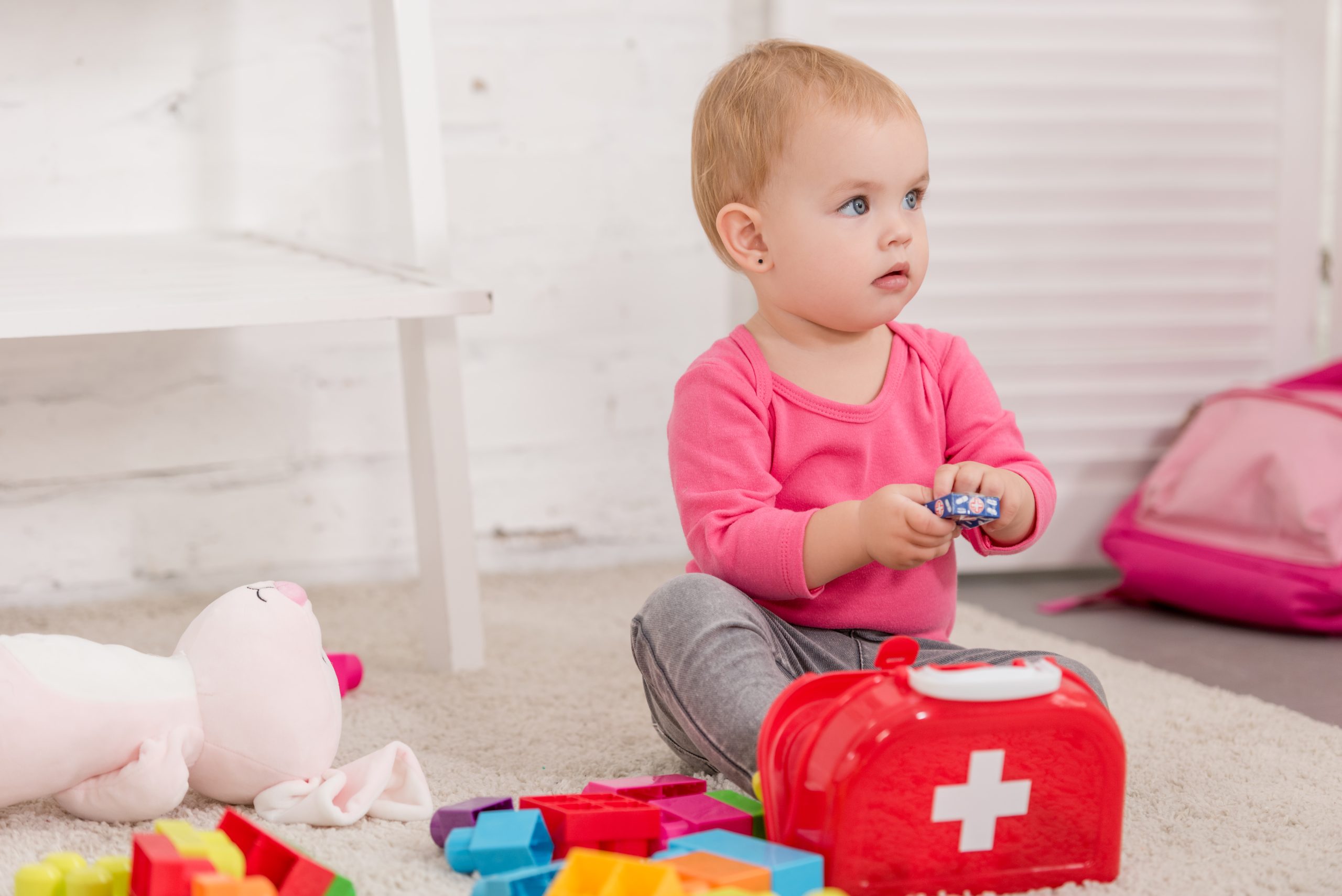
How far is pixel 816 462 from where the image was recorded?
2.84 feet

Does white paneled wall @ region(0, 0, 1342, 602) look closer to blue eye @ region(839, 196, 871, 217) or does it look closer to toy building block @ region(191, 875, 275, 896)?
blue eye @ region(839, 196, 871, 217)

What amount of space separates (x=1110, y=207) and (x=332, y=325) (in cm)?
90

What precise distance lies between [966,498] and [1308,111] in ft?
3.55

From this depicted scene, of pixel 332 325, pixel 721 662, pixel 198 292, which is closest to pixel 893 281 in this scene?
pixel 721 662

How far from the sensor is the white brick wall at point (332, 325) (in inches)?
54.0

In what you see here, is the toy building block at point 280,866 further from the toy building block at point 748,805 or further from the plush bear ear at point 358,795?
the toy building block at point 748,805

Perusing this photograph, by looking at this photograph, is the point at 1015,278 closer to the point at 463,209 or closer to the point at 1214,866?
the point at 463,209

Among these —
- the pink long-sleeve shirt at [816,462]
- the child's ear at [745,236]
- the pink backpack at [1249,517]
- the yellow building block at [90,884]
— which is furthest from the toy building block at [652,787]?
the pink backpack at [1249,517]

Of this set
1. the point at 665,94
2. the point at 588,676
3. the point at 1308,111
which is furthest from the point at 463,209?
the point at 1308,111

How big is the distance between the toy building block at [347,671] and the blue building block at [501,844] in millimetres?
394

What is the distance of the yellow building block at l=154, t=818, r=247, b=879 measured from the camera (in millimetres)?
596

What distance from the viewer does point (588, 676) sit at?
1.09 metres

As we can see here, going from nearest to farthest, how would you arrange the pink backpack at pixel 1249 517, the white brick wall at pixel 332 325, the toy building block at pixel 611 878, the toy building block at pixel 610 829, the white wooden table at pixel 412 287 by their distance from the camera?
the toy building block at pixel 611 878, the toy building block at pixel 610 829, the white wooden table at pixel 412 287, the pink backpack at pixel 1249 517, the white brick wall at pixel 332 325

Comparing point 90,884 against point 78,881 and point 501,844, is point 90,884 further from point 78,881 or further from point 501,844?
point 501,844
